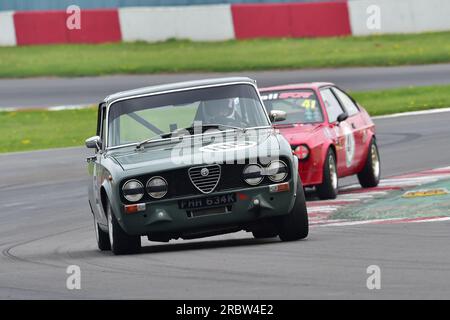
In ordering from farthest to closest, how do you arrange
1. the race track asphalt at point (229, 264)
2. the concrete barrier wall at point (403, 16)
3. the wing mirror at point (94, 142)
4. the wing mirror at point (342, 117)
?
the concrete barrier wall at point (403, 16) → the wing mirror at point (342, 117) → the wing mirror at point (94, 142) → the race track asphalt at point (229, 264)

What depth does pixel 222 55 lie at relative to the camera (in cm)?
3241

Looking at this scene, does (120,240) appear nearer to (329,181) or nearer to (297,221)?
(297,221)

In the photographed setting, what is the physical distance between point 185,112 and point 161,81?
59.6ft

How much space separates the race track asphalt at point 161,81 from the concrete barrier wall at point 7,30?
2.47 metres

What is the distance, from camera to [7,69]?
106 feet

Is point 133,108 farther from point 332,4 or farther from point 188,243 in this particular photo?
point 332,4

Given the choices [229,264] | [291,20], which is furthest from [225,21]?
[229,264]

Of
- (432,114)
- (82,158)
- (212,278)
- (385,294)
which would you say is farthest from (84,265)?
(432,114)

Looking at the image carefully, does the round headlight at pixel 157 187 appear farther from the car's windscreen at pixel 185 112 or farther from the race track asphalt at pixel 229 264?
the car's windscreen at pixel 185 112

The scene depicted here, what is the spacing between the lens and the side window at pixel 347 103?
52.9 feet

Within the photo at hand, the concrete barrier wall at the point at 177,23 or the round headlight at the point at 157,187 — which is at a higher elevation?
the concrete barrier wall at the point at 177,23

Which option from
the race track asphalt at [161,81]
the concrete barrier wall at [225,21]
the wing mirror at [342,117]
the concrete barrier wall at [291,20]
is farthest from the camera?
the concrete barrier wall at [225,21]

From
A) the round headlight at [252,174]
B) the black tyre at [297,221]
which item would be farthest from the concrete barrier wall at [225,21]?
the round headlight at [252,174]

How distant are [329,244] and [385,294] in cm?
282
